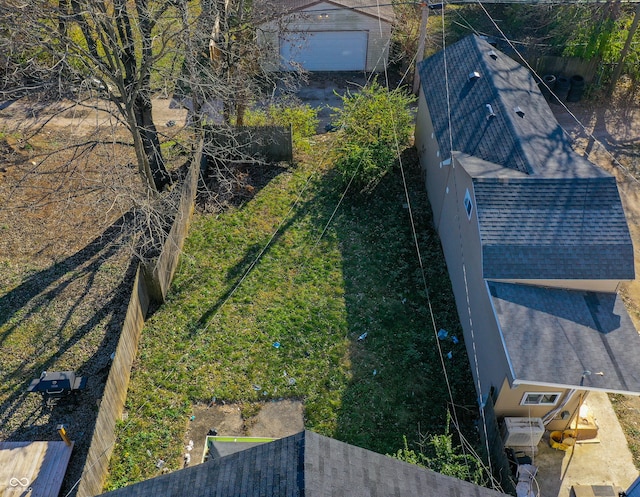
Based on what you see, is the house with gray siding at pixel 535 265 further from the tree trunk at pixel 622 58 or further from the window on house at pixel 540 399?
the tree trunk at pixel 622 58

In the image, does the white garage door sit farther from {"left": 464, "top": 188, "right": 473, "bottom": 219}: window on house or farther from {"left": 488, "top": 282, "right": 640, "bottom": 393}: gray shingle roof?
{"left": 488, "top": 282, "right": 640, "bottom": 393}: gray shingle roof

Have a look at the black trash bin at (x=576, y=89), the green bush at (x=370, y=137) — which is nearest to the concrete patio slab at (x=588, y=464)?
the green bush at (x=370, y=137)

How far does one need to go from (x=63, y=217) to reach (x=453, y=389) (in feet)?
38.7

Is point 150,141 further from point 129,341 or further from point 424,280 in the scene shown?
point 424,280

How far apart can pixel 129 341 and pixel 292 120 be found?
9.37m

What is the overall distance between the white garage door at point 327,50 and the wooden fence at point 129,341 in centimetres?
894

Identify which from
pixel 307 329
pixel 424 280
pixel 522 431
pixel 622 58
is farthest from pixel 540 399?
pixel 622 58

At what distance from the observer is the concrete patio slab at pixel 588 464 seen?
1074 centimetres

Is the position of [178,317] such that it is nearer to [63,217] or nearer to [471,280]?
[63,217]

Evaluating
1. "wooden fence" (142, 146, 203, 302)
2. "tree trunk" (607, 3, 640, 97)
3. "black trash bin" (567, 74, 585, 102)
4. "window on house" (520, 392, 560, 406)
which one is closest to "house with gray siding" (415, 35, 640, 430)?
"window on house" (520, 392, 560, 406)

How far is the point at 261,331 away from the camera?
1330 cm

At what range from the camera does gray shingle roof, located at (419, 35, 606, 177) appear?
13.5 meters

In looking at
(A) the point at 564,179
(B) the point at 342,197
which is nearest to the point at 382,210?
(B) the point at 342,197

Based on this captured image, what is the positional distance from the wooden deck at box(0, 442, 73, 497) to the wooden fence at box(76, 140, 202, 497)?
2.60 feet
